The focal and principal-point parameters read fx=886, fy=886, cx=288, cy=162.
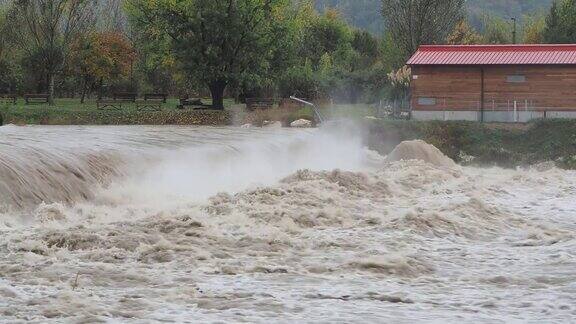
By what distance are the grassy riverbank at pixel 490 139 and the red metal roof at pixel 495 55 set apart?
13.7 feet

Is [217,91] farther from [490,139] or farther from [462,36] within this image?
[462,36]

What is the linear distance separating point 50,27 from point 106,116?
12.1 metres

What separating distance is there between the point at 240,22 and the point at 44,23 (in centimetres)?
1478

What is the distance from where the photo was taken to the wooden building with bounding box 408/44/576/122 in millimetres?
39719

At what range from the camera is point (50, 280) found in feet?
35.3

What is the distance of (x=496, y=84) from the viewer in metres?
40.3

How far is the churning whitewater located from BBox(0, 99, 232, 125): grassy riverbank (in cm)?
2008

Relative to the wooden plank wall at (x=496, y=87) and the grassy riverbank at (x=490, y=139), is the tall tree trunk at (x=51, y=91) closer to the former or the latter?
the wooden plank wall at (x=496, y=87)

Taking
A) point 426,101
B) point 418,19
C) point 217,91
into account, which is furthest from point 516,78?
point 217,91

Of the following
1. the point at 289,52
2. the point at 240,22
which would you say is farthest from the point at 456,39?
the point at 240,22

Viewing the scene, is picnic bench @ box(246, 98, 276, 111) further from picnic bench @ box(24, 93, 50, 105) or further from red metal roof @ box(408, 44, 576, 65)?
picnic bench @ box(24, 93, 50, 105)

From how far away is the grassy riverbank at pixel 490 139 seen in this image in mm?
35000

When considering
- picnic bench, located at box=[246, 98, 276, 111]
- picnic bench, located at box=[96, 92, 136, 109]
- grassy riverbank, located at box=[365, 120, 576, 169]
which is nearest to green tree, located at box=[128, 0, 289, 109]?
picnic bench, located at box=[246, 98, 276, 111]

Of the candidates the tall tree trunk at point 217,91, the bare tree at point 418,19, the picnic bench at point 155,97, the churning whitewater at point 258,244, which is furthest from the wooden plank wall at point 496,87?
the picnic bench at point 155,97
